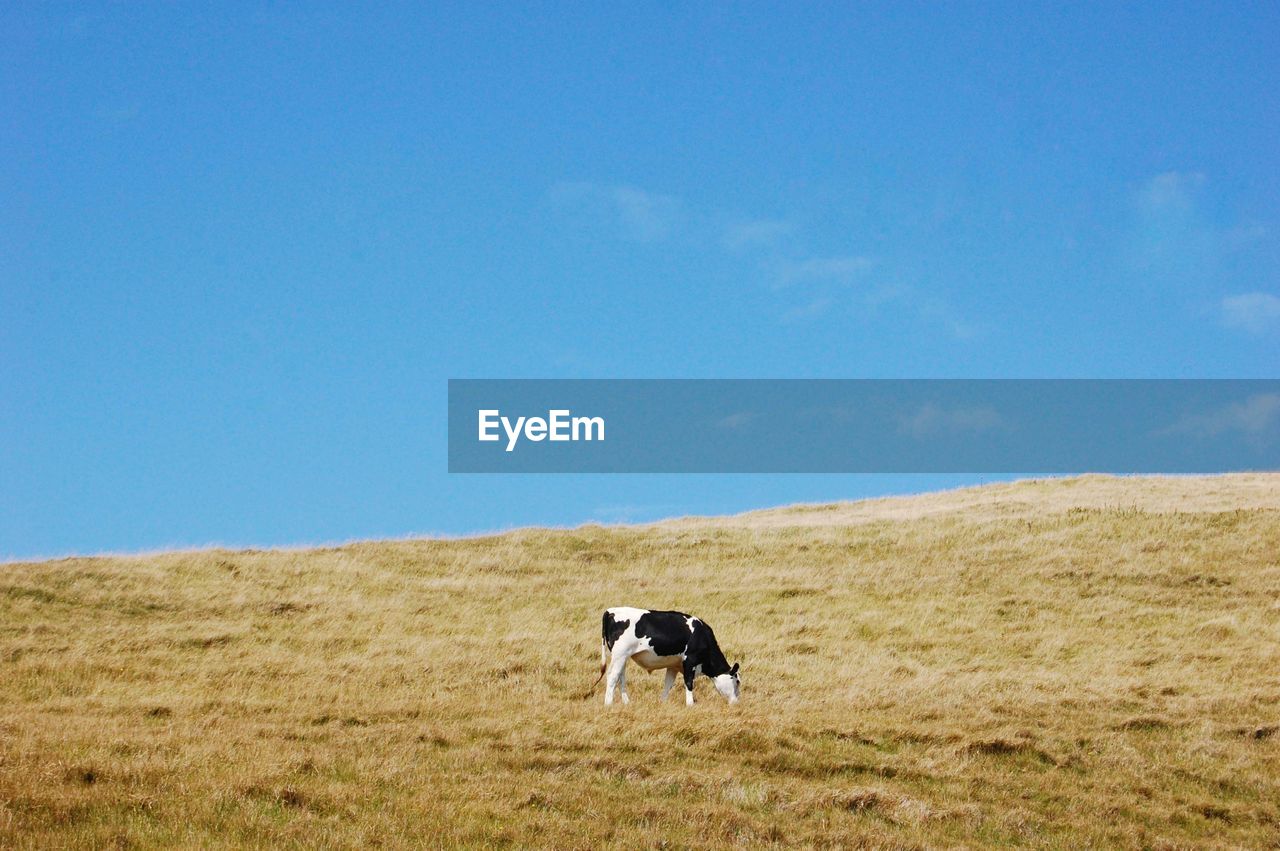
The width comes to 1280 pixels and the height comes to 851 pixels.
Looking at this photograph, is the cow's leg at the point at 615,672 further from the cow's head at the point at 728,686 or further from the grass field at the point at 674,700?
the cow's head at the point at 728,686

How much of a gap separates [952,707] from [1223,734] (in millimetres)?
4954

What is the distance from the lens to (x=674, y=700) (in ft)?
72.3

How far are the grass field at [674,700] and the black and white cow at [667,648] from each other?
102 cm

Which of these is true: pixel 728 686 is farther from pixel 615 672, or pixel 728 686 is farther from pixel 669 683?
pixel 615 672

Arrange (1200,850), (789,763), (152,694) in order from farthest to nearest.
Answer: (152,694), (789,763), (1200,850)

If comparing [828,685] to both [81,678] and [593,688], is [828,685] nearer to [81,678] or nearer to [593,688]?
[593,688]

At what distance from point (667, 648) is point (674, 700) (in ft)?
4.08

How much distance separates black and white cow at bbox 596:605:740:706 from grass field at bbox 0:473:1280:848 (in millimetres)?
1020

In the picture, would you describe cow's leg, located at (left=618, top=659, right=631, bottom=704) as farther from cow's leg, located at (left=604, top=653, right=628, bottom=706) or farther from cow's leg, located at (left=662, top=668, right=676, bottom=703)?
cow's leg, located at (left=662, top=668, right=676, bottom=703)

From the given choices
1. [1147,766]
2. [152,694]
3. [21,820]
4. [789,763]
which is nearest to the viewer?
[21,820]

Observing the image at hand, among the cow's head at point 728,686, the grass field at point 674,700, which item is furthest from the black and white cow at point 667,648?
the grass field at point 674,700

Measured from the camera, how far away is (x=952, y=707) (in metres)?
21.6

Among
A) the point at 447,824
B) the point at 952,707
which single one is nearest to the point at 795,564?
the point at 952,707

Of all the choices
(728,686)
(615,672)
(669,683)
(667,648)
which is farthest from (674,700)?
(615,672)
